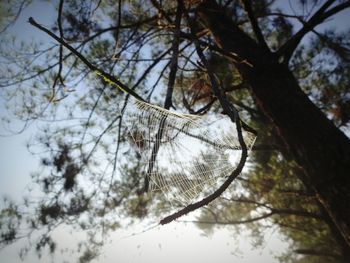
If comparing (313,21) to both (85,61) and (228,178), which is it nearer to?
(85,61)

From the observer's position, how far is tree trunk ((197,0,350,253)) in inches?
67.0

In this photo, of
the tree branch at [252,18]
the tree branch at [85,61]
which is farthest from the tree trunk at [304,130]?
the tree branch at [85,61]

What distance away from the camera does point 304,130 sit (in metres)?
1.88

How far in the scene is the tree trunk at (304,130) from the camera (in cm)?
170

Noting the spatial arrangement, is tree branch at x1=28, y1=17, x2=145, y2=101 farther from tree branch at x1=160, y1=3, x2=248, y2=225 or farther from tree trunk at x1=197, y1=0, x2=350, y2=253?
tree trunk at x1=197, y1=0, x2=350, y2=253

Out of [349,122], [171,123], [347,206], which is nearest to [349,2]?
[347,206]

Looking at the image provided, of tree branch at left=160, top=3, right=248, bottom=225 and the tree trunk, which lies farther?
the tree trunk

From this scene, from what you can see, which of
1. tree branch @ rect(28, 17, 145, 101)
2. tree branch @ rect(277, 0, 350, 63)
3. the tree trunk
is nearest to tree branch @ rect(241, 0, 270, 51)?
the tree trunk

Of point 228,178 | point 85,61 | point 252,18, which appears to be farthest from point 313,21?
point 228,178

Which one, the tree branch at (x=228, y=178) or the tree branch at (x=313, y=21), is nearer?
the tree branch at (x=228, y=178)

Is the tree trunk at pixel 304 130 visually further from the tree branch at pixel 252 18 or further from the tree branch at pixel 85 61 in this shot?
the tree branch at pixel 85 61

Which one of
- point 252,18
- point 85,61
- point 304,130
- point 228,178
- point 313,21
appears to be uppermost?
point 252,18

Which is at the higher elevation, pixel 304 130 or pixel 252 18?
pixel 252 18

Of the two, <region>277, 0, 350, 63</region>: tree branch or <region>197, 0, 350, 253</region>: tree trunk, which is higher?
<region>277, 0, 350, 63</region>: tree branch
